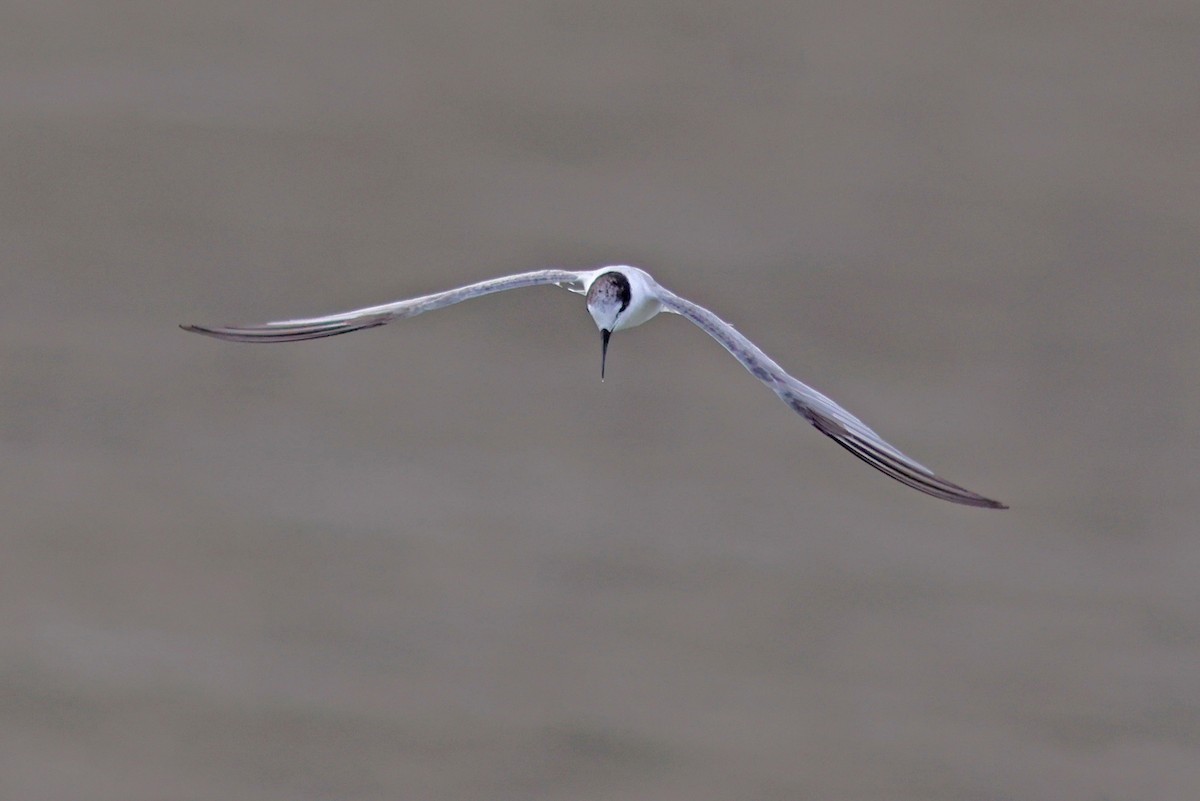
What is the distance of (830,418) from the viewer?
29.2ft

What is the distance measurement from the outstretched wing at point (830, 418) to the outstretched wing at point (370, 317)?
3.05 ft

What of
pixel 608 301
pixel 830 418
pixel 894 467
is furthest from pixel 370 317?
pixel 894 467

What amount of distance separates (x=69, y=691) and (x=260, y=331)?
13185mm

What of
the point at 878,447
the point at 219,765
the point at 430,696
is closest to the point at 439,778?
the point at 430,696

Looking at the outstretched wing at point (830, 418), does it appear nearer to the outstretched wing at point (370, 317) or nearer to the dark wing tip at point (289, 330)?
the outstretched wing at point (370, 317)

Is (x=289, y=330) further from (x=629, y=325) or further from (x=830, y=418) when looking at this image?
(x=830, y=418)

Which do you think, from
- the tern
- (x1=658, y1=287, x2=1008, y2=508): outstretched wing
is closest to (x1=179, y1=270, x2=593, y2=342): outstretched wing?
the tern

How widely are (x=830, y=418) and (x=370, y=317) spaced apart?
10.0ft

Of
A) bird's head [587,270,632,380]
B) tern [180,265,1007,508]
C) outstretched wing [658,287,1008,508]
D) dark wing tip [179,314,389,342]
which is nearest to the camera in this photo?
Answer: outstretched wing [658,287,1008,508]

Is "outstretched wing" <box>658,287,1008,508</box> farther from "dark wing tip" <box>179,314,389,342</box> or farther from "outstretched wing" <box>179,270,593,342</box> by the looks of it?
"dark wing tip" <box>179,314,389,342</box>

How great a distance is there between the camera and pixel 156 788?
2134 centimetres

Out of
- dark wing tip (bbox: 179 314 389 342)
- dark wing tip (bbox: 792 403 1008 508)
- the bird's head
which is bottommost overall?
dark wing tip (bbox: 792 403 1008 508)

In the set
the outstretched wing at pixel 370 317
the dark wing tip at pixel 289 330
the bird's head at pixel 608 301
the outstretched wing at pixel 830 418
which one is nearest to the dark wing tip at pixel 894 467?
the outstretched wing at pixel 830 418

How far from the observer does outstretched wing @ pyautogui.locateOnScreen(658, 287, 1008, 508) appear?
8008mm
